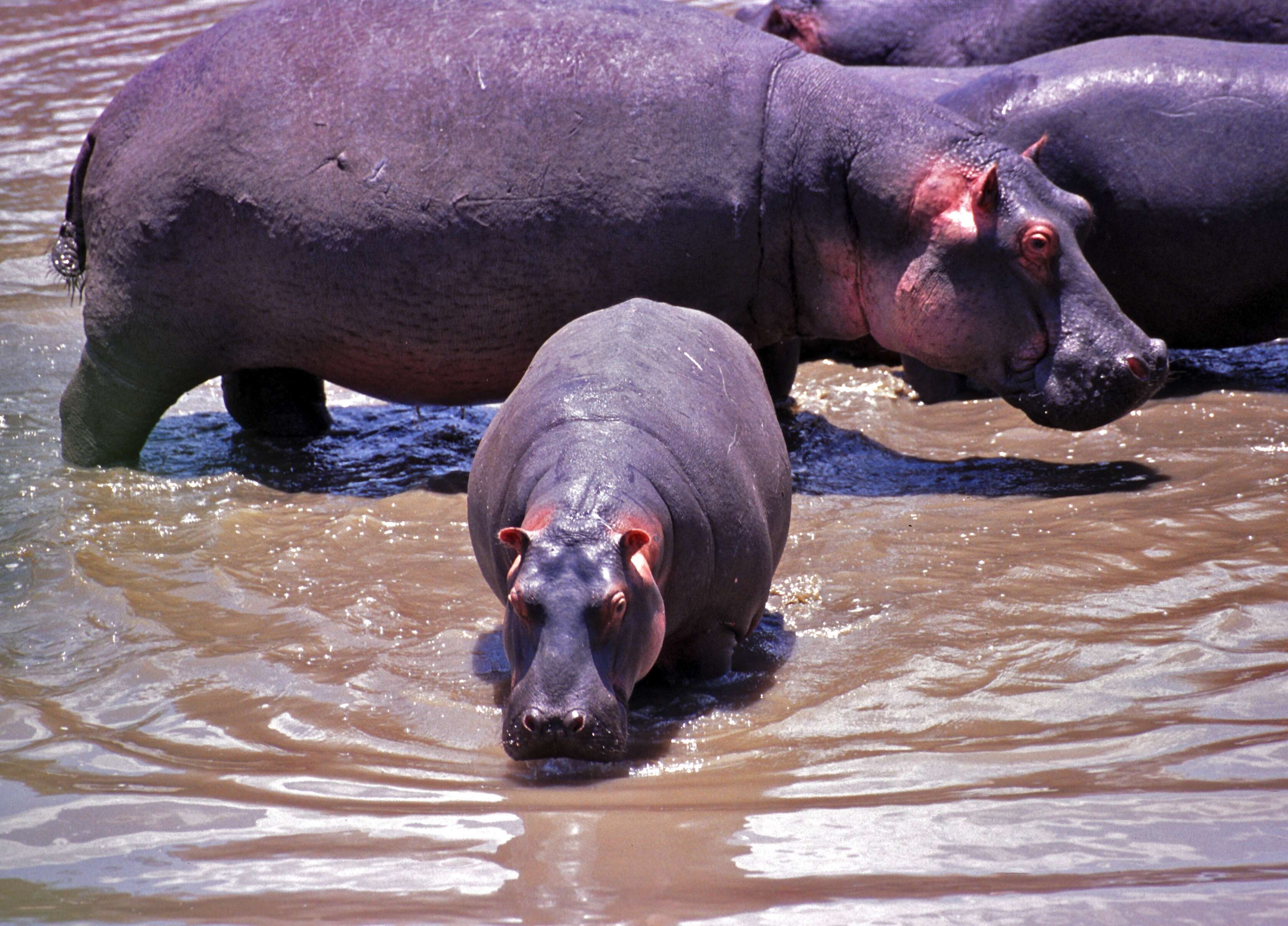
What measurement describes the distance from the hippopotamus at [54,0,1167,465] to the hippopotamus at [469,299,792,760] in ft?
3.72

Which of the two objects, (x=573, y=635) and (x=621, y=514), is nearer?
(x=573, y=635)

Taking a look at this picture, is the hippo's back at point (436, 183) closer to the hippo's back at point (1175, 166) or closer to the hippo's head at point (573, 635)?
the hippo's back at point (1175, 166)

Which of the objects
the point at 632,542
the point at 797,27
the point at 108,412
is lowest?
the point at 108,412

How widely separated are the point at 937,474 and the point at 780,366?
997 millimetres

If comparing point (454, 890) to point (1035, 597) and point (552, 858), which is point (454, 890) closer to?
point (552, 858)

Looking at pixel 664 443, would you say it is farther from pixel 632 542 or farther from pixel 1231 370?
pixel 1231 370

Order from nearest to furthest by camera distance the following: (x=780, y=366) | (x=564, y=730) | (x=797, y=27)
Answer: (x=564, y=730)
(x=780, y=366)
(x=797, y=27)

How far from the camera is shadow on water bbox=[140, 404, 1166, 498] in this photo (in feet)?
18.8

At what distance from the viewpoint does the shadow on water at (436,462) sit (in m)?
5.73

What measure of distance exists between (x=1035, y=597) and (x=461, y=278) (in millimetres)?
2535

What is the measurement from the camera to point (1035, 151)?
5.91 meters

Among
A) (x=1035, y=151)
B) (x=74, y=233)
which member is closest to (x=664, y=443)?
(x=1035, y=151)

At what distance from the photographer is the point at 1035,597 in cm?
451

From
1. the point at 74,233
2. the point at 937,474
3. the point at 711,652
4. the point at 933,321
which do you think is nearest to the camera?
the point at 711,652
